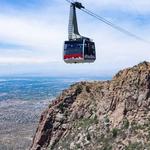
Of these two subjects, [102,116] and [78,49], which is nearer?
[78,49]

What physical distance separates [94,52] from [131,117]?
34.3m

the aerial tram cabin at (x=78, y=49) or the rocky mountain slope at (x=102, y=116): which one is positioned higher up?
the aerial tram cabin at (x=78, y=49)

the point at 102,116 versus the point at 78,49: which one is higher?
the point at 78,49

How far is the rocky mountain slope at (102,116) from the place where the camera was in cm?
11575

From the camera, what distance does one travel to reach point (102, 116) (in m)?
127

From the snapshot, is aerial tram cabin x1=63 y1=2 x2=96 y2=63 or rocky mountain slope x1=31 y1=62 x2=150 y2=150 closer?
aerial tram cabin x1=63 y1=2 x2=96 y2=63

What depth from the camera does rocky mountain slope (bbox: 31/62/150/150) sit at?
380ft

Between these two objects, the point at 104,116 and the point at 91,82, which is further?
the point at 91,82

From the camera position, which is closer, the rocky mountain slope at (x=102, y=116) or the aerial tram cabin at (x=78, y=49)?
the aerial tram cabin at (x=78, y=49)

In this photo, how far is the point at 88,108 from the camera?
132625 millimetres

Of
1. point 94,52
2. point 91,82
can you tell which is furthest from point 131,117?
point 94,52

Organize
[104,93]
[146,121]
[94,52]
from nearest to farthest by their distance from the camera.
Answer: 1. [94,52]
2. [146,121]
3. [104,93]

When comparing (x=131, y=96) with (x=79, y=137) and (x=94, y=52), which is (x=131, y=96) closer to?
(x=79, y=137)

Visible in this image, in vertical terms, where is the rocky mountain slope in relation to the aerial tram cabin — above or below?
below
